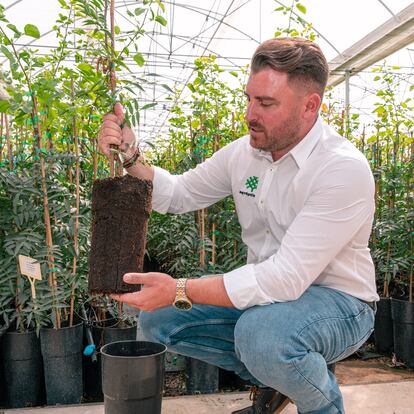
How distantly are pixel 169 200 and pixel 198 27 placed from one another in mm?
10124

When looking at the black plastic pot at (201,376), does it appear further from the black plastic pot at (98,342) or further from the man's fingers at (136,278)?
the man's fingers at (136,278)

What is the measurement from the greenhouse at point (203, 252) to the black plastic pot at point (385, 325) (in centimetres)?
1

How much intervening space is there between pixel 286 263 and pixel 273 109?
553 millimetres

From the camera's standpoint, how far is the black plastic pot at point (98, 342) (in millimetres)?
2623

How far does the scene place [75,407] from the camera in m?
2.30

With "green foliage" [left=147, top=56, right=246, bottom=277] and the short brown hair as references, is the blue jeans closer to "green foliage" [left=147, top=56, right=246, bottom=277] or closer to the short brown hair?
the short brown hair

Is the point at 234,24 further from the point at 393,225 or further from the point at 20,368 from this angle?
the point at 20,368

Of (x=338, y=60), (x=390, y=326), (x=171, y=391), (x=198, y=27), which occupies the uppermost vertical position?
(x=198, y=27)

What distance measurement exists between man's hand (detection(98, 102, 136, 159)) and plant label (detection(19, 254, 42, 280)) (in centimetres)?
69

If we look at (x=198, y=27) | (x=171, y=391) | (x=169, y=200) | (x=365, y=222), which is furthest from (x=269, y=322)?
(x=198, y=27)

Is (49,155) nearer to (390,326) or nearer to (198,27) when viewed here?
(390,326)

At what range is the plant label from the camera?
7.32ft

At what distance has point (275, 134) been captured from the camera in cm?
185

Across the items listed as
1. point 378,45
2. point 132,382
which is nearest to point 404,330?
point 132,382
